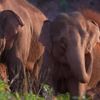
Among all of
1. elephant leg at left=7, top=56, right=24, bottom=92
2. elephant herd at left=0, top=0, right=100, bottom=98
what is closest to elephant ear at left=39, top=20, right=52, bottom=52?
elephant herd at left=0, top=0, right=100, bottom=98

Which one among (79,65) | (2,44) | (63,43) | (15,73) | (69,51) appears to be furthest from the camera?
(15,73)

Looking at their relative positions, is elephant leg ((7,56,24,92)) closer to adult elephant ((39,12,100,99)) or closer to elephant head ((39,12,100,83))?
adult elephant ((39,12,100,99))

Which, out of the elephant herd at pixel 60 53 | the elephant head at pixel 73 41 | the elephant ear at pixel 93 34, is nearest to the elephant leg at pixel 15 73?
the elephant herd at pixel 60 53

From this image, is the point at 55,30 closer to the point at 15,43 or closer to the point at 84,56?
the point at 84,56

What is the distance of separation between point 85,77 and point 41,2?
801 centimetres

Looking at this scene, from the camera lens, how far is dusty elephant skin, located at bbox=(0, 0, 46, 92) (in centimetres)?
964

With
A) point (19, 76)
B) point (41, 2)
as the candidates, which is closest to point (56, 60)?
point (19, 76)

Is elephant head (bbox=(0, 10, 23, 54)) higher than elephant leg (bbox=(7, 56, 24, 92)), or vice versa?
elephant head (bbox=(0, 10, 23, 54))

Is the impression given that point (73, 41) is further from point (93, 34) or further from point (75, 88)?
point (75, 88)

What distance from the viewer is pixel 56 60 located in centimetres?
866

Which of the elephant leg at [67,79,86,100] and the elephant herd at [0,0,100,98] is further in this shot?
the elephant leg at [67,79,86,100]

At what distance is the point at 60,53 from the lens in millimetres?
8578

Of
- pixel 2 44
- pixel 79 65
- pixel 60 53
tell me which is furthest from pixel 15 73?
pixel 79 65

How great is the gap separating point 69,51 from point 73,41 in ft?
0.33
